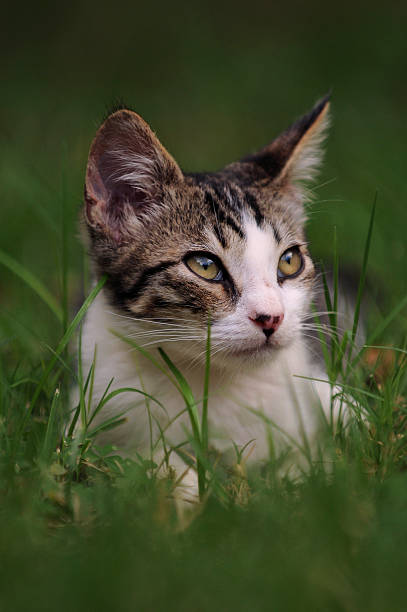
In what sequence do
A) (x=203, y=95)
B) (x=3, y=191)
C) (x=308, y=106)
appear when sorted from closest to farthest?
(x=3, y=191) → (x=308, y=106) → (x=203, y=95)

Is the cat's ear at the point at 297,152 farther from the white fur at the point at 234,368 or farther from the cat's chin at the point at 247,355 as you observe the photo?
the cat's chin at the point at 247,355

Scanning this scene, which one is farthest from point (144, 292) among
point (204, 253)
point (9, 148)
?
point (9, 148)

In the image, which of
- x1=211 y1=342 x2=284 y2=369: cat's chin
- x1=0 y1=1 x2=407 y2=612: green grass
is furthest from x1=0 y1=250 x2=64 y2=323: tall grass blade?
x1=211 y1=342 x2=284 y2=369: cat's chin

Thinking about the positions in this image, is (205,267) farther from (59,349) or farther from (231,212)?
(59,349)

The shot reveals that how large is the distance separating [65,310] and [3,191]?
2.49m

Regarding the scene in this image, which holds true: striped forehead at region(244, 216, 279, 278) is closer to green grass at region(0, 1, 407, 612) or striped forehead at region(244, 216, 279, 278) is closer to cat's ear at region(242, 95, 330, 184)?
green grass at region(0, 1, 407, 612)

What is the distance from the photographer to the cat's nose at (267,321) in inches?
86.3

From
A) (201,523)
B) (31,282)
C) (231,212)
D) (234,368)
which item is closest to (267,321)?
(234,368)

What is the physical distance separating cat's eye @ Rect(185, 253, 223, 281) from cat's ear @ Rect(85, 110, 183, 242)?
31 cm

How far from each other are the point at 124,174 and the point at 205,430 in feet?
3.34

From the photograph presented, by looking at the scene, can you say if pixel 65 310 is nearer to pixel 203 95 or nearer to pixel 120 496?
pixel 120 496

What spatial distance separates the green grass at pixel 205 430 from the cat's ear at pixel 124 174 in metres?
0.31

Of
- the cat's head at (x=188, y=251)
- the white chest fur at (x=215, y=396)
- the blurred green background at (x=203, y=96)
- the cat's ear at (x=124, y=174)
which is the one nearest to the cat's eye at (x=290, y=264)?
the cat's head at (x=188, y=251)

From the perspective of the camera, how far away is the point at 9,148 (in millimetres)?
5516
